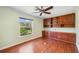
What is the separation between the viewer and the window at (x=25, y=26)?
150 centimetres

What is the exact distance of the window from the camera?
150cm

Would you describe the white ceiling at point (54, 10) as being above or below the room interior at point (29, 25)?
above

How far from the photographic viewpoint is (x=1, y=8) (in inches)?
50.4

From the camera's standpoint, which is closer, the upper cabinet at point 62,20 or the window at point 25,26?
the window at point 25,26

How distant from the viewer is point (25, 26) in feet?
5.10

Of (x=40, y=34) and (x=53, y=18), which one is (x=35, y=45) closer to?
(x=40, y=34)

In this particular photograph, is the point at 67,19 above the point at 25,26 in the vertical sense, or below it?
above

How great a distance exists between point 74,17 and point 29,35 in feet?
3.62

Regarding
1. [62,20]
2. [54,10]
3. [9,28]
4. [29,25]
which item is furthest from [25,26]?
[62,20]

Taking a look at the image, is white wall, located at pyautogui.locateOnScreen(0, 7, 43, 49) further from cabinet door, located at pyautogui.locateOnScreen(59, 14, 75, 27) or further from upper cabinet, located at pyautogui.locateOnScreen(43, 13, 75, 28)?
cabinet door, located at pyautogui.locateOnScreen(59, 14, 75, 27)

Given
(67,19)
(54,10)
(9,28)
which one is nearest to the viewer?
(9,28)

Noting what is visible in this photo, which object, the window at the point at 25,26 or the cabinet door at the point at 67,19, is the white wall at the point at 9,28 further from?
the cabinet door at the point at 67,19

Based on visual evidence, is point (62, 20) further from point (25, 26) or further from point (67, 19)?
point (25, 26)

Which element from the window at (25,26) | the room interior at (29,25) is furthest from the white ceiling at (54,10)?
the window at (25,26)
